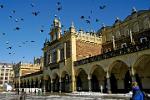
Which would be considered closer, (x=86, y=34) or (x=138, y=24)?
(x=138, y=24)

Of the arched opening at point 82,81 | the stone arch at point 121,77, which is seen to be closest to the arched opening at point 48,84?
the arched opening at point 82,81

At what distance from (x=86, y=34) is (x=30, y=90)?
17518 mm

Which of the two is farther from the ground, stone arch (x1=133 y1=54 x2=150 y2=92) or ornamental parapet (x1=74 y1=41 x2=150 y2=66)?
ornamental parapet (x1=74 y1=41 x2=150 y2=66)

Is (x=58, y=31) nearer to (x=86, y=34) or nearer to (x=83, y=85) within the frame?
(x=86, y=34)

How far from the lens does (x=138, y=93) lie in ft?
24.3

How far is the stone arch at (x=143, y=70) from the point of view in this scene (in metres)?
24.3

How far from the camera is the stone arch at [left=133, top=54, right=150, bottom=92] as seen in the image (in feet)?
79.7

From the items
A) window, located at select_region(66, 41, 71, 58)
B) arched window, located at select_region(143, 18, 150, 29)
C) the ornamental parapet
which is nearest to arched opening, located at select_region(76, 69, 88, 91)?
window, located at select_region(66, 41, 71, 58)

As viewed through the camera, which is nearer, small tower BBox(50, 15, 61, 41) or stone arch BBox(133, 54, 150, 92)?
stone arch BBox(133, 54, 150, 92)

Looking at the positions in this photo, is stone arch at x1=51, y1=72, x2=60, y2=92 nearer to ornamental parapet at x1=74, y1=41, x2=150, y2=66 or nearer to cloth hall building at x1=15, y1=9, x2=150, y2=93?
cloth hall building at x1=15, y1=9, x2=150, y2=93

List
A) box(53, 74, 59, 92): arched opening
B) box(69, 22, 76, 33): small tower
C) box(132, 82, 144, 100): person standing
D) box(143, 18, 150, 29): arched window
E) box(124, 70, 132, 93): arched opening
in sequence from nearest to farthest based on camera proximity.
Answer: box(132, 82, 144, 100): person standing < box(124, 70, 132, 93): arched opening < box(143, 18, 150, 29): arched window < box(69, 22, 76, 33): small tower < box(53, 74, 59, 92): arched opening

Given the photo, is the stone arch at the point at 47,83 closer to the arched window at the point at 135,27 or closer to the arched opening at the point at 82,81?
the arched opening at the point at 82,81

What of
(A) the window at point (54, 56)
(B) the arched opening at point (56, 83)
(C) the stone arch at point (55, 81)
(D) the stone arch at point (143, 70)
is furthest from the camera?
(B) the arched opening at point (56, 83)

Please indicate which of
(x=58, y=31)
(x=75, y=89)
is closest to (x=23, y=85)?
(x=58, y=31)
